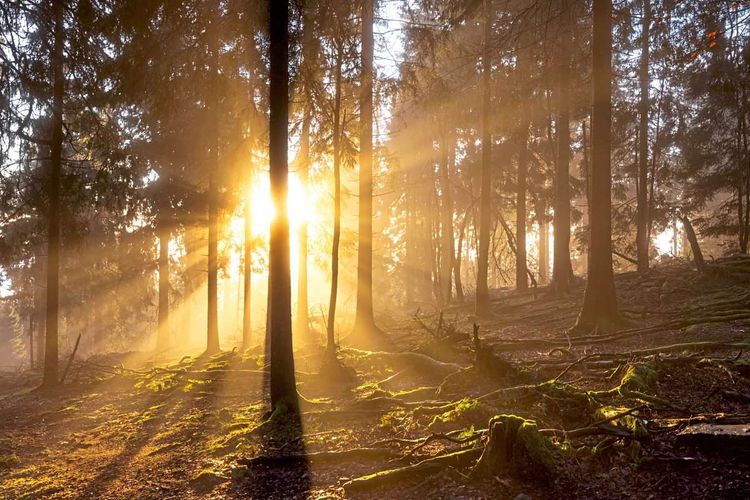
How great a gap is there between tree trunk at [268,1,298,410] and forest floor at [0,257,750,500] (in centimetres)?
63

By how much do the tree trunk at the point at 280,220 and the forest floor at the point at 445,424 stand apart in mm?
634

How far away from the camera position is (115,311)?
25859 millimetres

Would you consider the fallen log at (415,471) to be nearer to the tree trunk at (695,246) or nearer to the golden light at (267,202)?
the tree trunk at (695,246)

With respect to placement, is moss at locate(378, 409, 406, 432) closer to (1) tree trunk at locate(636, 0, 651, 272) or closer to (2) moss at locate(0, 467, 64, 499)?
(2) moss at locate(0, 467, 64, 499)

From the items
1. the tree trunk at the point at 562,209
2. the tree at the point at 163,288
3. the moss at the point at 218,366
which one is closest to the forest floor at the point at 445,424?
the moss at the point at 218,366

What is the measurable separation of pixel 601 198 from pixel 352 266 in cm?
1458

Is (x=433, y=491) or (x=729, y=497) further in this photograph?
(x=433, y=491)

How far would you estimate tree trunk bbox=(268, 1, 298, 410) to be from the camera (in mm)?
7410

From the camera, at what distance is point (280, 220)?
7.57 meters

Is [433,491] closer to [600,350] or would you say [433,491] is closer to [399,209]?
[600,350]

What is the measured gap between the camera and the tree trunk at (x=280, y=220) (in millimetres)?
7410

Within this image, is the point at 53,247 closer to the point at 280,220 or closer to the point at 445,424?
the point at 280,220

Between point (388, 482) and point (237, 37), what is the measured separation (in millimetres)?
8006

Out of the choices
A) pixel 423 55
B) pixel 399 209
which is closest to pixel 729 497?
pixel 423 55
